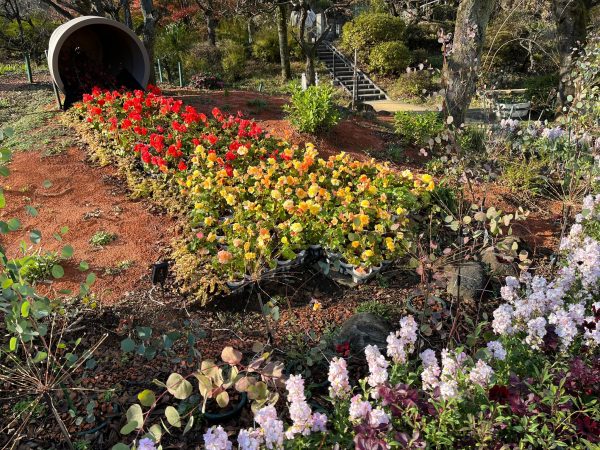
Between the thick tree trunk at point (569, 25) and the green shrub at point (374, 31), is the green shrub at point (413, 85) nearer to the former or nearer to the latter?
the green shrub at point (374, 31)

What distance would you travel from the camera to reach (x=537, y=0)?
51.0 feet

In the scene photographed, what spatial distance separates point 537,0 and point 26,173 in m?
16.3

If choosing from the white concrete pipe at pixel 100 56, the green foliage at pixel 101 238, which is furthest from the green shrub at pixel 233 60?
the green foliage at pixel 101 238

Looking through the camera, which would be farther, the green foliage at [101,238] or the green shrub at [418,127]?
the green shrub at [418,127]

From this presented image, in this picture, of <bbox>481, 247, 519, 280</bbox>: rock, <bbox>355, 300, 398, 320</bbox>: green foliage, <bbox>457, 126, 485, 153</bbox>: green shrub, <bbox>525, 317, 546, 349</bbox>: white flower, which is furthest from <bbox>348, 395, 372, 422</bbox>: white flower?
<bbox>457, 126, 485, 153</bbox>: green shrub

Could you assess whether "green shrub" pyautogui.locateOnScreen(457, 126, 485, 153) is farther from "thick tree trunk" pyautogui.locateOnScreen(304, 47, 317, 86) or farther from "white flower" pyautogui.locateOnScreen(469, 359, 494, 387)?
"white flower" pyautogui.locateOnScreen(469, 359, 494, 387)

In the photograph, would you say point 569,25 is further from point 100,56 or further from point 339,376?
point 339,376

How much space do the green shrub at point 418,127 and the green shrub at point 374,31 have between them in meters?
11.2

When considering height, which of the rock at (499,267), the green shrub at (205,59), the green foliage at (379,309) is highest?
the green shrub at (205,59)

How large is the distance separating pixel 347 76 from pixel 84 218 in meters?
13.3

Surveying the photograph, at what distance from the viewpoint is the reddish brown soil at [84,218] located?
3.83 metres

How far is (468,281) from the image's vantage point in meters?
3.51

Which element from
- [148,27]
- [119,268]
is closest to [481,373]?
[119,268]

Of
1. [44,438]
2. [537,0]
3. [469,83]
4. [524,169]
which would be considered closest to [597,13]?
[537,0]
